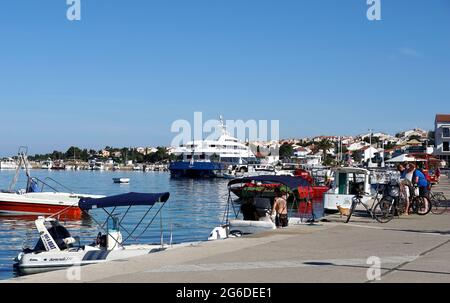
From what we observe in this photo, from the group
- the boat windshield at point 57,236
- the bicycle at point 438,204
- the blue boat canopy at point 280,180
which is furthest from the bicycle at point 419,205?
the boat windshield at point 57,236

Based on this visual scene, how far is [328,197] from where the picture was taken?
27672 millimetres

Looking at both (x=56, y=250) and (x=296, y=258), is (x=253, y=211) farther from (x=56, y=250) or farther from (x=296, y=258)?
(x=296, y=258)

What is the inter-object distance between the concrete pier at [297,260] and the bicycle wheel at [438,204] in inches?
277

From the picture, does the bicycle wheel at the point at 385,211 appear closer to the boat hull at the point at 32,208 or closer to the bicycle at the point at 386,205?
the bicycle at the point at 386,205

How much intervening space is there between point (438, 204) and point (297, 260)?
15.7 metres

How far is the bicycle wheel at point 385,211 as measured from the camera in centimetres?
2008

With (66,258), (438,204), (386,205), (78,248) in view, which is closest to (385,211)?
(386,205)

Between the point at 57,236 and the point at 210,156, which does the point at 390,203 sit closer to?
the point at 57,236

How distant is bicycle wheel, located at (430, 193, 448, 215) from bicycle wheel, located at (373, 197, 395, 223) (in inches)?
151

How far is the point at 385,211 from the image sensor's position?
20.2 m

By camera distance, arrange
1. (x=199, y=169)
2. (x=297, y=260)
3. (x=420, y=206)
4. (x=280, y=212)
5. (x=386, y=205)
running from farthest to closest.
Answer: (x=199, y=169) → (x=420, y=206) → (x=280, y=212) → (x=386, y=205) → (x=297, y=260)

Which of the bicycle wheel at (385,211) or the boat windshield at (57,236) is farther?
the bicycle wheel at (385,211)
